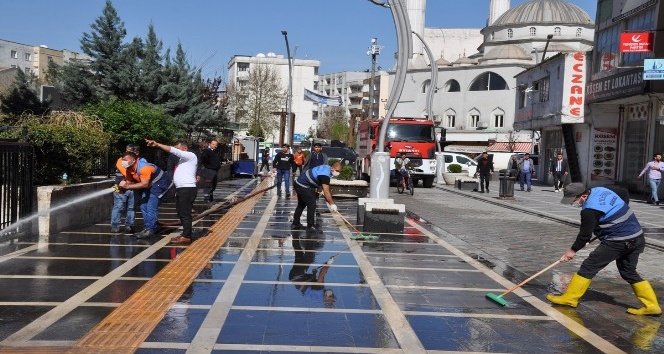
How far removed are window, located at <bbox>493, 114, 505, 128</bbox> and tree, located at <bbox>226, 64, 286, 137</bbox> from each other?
23300 mm

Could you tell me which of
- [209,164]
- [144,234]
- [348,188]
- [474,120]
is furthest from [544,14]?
[144,234]

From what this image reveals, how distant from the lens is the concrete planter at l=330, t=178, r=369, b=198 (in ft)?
70.5

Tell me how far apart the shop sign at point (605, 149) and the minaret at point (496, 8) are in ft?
195

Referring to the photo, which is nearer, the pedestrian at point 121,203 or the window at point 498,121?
the pedestrian at point 121,203

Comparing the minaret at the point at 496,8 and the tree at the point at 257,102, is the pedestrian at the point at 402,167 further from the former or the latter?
the minaret at the point at 496,8

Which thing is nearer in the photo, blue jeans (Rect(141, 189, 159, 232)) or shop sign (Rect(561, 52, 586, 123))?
blue jeans (Rect(141, 189, 159, 232))

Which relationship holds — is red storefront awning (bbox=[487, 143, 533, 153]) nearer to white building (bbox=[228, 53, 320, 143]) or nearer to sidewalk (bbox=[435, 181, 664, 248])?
sidewalk (bbox=[435, 181, 664, 248])

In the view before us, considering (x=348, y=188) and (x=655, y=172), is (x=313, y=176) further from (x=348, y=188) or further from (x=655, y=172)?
(x=655, y=172)

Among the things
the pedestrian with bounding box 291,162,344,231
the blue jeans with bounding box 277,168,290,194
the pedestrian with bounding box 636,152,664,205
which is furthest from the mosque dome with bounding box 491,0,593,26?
the pedestrian with bounding box 291,162,344,231

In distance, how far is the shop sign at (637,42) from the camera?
911 inches

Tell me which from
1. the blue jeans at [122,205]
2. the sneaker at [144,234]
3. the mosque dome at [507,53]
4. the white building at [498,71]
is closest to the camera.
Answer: the sneaker at [144,234]

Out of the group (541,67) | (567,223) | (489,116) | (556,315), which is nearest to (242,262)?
(556,315)

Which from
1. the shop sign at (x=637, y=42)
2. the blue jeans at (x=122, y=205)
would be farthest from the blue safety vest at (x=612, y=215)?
the shop sign at (x=637, y=42)

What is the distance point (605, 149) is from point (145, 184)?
23489mm
